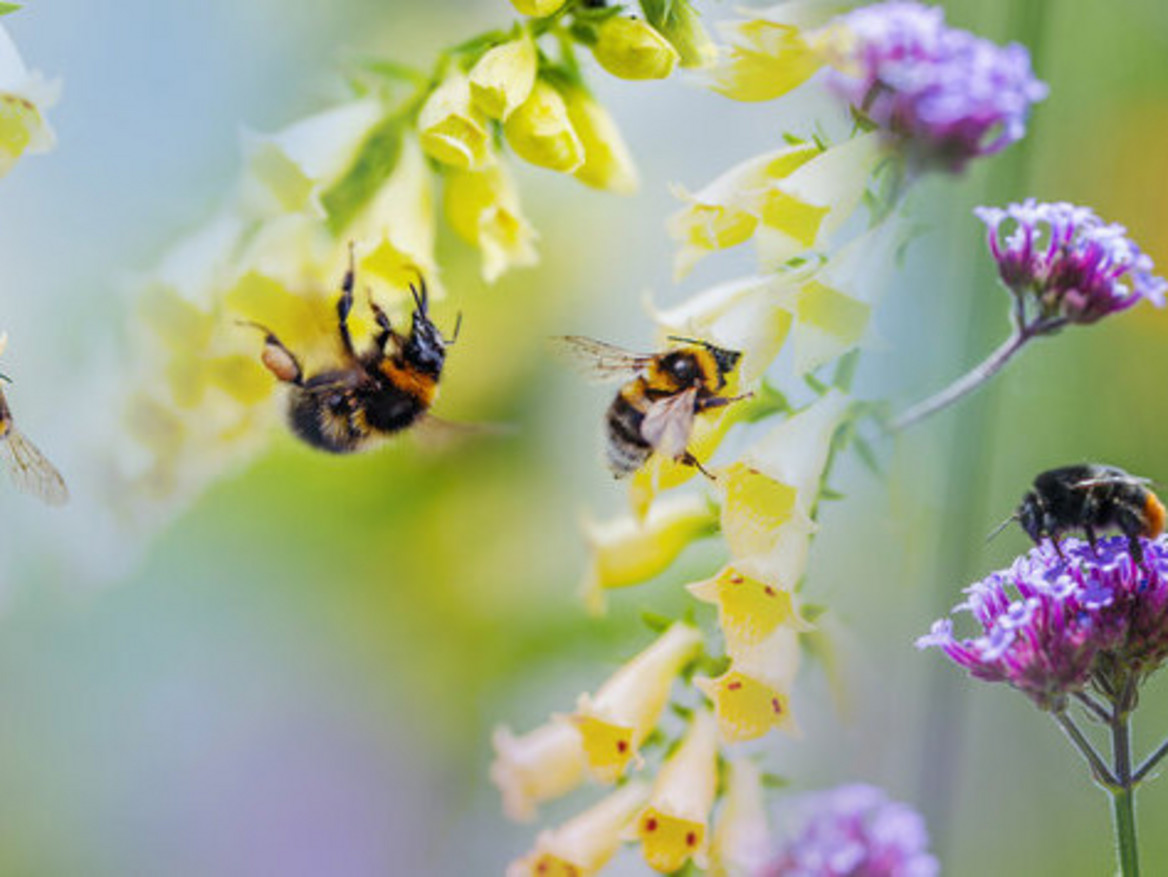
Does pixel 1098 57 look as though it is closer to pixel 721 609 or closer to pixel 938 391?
pixel 938 391

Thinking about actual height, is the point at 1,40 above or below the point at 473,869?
above

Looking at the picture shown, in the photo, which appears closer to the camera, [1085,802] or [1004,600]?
[1004,600]

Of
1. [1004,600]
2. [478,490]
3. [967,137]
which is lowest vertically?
[1004,600]

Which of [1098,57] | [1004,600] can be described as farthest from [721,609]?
[1098,57]

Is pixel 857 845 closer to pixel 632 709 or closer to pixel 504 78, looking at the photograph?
pixel 632 709

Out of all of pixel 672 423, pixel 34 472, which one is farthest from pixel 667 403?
pixel 34 472

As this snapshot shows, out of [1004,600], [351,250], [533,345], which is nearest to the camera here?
[1004,600]

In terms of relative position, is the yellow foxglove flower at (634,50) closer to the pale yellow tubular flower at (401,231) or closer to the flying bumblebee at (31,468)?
the pale yellow tubular flower at (401,231)

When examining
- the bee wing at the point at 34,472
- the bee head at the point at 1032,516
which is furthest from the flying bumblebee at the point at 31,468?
the bee head at the point at 1032,516
